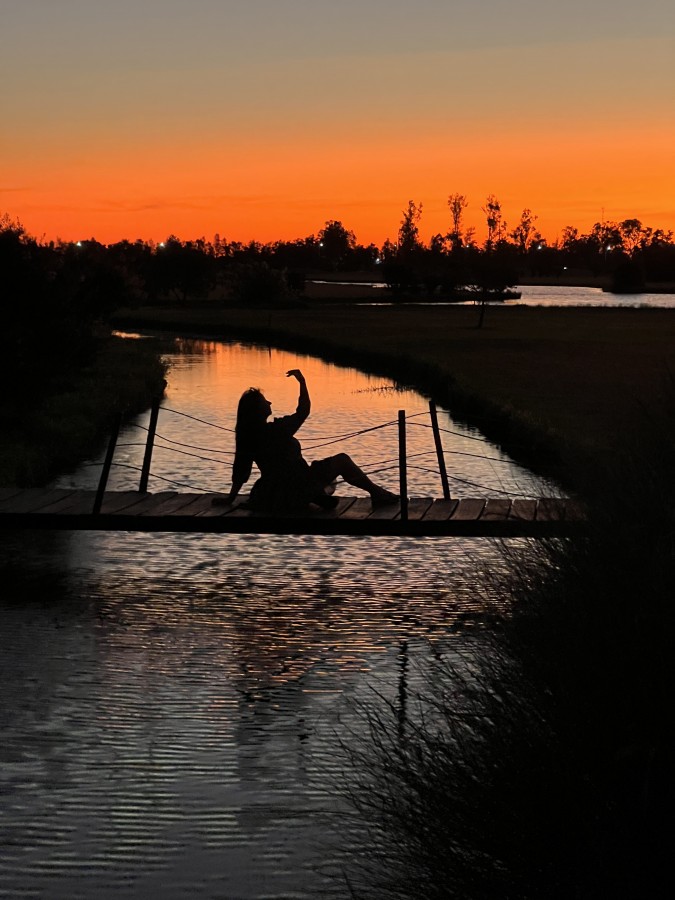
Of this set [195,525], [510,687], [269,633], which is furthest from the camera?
[195,525]

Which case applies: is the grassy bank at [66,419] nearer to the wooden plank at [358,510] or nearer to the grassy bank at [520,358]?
the wooden plank at [358,510]

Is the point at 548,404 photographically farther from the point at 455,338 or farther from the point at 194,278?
the point at 194,278

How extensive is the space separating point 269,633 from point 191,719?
246cm

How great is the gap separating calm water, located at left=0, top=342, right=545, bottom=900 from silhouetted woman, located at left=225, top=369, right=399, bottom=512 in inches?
36.5

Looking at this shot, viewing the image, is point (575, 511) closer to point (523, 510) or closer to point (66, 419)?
point (523, 510)

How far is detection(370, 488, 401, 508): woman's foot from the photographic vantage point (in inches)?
510

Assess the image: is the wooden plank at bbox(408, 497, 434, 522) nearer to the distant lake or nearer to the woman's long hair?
the woman's long hair

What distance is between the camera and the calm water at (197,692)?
6578 millimetres

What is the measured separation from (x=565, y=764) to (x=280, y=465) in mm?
8215

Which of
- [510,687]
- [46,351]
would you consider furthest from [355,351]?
[510,687]

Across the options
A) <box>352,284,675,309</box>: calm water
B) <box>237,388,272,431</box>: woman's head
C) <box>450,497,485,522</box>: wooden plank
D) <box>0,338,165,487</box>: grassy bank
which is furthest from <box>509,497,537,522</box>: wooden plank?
<box>352,284,675,309</box>: calm water

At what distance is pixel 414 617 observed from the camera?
11.7 metres

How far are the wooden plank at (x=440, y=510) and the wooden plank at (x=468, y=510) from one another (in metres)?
0.06

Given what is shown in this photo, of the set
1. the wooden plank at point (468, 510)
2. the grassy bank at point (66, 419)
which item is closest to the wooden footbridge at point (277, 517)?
the wooden plank at point (468, 510)
